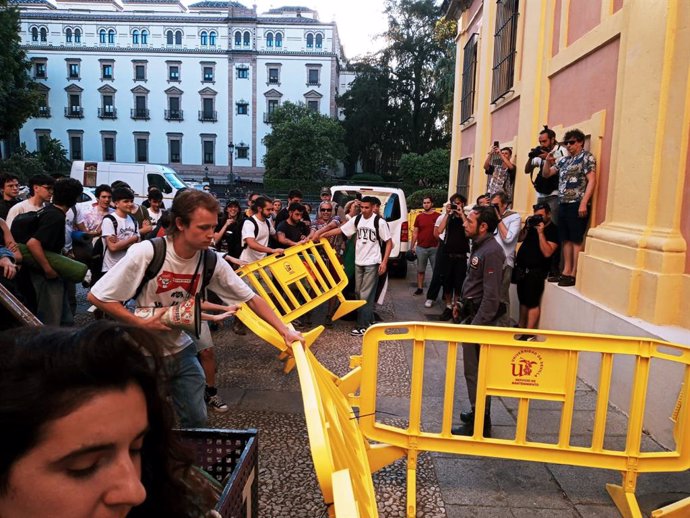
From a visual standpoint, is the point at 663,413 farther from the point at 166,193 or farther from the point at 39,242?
the point at 166,193

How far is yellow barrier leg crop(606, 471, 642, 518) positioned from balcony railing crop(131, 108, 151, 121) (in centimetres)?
6190

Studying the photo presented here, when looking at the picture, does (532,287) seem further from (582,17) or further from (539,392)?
(539,392)

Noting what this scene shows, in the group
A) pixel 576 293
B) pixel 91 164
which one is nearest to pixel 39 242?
pixel 576 293

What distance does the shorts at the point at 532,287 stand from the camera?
22.3 ft

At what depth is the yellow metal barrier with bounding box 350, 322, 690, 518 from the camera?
126 inches

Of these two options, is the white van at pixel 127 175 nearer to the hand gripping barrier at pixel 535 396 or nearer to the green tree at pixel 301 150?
the hand gripping barrier at pixel 535 396

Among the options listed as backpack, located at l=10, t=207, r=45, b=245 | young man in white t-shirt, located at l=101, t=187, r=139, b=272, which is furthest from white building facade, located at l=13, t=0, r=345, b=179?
backpack, located at l=10, t=207, r=45, b=245

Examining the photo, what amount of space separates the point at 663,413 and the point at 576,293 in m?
2.03

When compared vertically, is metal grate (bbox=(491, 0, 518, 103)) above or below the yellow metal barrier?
above

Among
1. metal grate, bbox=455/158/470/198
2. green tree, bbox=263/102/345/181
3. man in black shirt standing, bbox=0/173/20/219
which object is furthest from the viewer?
green tree, bbox=263/102/345/181

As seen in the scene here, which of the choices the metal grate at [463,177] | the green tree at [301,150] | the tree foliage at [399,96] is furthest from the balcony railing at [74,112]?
the metal grate at [463,177]

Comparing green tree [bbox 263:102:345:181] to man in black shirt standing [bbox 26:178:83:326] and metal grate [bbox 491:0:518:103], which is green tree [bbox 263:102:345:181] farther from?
man in black shirt standing [bbox 26:178:83:326]

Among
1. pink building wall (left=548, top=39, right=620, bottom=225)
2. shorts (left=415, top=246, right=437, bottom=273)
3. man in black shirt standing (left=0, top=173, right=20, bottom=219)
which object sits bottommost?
shorts (left=415, top=246, right=437, bottom=273)

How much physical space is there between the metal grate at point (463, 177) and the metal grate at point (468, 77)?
1183 mm
